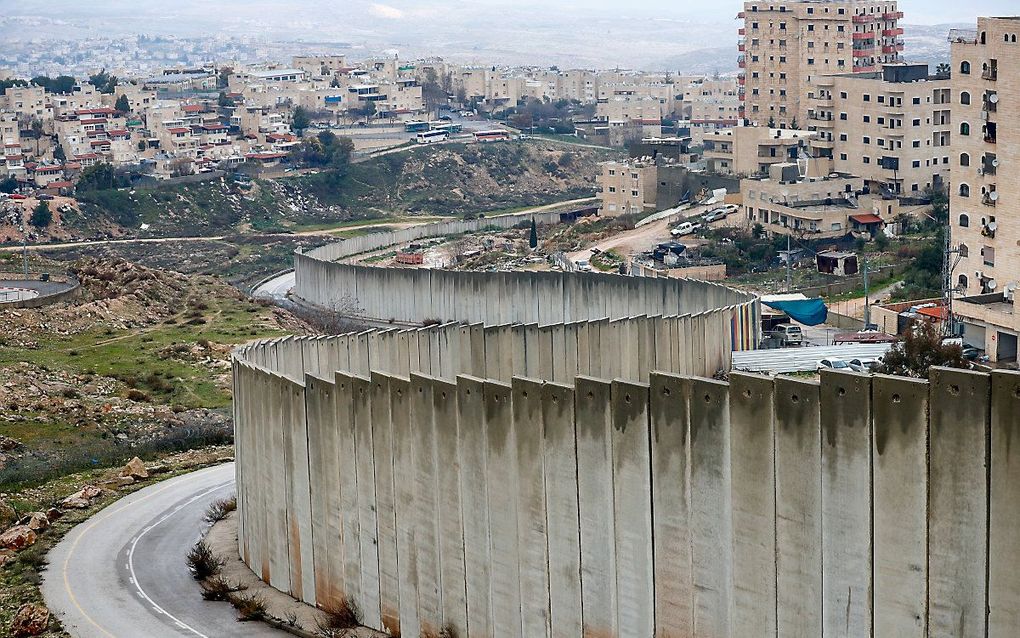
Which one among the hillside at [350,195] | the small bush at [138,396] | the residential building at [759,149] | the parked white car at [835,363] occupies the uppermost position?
the residential building at [759,149]

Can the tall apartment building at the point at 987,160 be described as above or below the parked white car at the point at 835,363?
above

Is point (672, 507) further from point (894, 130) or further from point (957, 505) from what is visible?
point (894, 130)

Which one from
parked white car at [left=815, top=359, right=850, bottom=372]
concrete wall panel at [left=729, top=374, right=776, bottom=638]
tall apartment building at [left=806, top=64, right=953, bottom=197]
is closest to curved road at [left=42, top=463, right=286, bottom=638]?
concrete wall panel at [left=729, top=374, right=776, bottom=638]

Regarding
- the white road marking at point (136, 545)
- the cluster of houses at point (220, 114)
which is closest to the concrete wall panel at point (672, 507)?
the white road marking at point (136, 545)

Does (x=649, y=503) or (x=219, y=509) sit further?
(x=219, y=509)

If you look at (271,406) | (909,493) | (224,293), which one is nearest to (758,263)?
(224,293)

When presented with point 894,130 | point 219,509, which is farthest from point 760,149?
point 219,509

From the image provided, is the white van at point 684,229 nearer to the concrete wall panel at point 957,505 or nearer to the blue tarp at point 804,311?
the blue tarp at point 804,311

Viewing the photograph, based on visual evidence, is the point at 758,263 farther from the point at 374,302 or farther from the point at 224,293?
the point at 224,293
